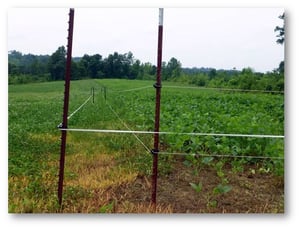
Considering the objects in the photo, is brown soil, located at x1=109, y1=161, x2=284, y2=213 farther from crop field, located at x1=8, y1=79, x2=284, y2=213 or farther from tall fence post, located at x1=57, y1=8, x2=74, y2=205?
tall fence post, located at x1=57, y1=8, x2=74, y2=205

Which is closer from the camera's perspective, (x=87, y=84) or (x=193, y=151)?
(x=87, y=84)

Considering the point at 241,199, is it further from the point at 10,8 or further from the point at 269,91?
the point at 10,8

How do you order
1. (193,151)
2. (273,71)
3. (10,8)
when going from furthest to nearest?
(193,151) → (273,71) → (10,8)

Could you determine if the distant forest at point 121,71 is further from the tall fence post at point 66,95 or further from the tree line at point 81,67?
the tall fence post at point 66,95

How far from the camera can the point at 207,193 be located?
2.92m

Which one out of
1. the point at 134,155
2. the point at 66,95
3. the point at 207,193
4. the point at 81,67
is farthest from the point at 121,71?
the point at 207,193

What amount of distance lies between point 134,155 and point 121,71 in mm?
542

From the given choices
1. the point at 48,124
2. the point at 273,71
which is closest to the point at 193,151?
the point at 273,71

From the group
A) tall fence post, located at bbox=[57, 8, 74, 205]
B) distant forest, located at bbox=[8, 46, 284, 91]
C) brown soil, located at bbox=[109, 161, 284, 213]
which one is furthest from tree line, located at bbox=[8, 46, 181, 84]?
brown soil, located at bbox=[109, 161, 284, 213]

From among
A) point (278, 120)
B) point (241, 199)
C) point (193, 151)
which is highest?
point (278, 120)

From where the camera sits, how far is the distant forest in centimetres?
281

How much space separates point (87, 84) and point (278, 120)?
1.16m

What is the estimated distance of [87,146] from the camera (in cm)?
304

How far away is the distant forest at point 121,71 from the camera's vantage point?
281cm
